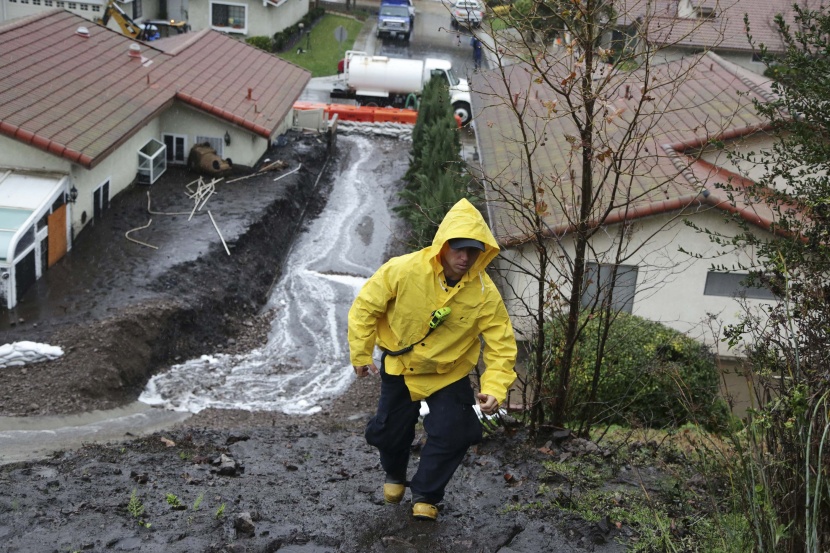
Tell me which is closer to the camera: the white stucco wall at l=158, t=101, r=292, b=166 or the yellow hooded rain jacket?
the yellow hooded rain jacket

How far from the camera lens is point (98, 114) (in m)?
20.4

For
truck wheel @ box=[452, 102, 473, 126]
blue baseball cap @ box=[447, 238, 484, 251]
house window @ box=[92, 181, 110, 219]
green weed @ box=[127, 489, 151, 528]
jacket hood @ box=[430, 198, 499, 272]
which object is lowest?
house window @ box=[92, 181, 110, 219]

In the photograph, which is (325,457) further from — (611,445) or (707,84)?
(707,84)

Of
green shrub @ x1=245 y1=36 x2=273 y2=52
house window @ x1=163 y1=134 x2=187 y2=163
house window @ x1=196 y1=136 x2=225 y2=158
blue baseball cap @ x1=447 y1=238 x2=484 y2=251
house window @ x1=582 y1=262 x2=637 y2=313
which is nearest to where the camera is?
blue baseball cap @ x1=447 y1=238 x2=484 y2=251

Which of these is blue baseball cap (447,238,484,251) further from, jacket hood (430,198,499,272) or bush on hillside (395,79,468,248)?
bush on hillside (395,79,468,248)

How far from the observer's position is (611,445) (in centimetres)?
843

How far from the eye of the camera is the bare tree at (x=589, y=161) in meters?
7.17

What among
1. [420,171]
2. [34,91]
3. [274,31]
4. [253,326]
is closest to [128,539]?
[253,326]

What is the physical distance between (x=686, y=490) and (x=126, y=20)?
3549 centimetres

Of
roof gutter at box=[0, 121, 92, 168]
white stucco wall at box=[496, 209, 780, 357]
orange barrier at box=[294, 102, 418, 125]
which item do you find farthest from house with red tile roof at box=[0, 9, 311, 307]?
white stucco wall at box=[496, 209, 780, 357]

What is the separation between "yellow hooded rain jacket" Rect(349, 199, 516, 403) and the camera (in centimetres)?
578

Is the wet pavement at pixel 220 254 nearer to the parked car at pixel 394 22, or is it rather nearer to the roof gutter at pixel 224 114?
the roof gutter at pixel 224 114

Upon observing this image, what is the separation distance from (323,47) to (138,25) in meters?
9.45

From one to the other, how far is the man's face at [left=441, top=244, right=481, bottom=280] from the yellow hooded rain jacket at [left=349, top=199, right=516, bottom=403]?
0.13ft
